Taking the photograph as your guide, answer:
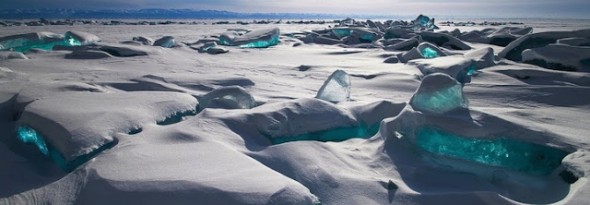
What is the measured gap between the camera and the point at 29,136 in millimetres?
1551

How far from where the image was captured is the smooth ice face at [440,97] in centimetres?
170

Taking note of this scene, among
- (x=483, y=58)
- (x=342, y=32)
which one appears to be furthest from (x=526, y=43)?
(x=342, y=32)

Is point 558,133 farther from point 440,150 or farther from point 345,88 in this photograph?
point 345,88

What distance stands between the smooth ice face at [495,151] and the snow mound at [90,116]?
→ 4.07 ft

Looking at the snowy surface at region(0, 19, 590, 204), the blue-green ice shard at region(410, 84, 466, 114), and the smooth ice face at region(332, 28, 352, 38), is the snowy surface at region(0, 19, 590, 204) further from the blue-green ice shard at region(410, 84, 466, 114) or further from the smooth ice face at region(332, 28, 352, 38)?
the smooth ice face at region(332, 28, 352, 38)

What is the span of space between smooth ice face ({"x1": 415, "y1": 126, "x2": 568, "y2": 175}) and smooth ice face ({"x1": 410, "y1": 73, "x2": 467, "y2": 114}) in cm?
17

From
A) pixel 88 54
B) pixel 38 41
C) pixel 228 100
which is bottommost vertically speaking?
pixel 228 100

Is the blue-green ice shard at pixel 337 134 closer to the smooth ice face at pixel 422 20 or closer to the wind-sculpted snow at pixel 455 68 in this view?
the wind-sculpted snow at pixel 455 68

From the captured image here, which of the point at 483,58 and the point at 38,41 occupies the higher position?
the point at 38,41

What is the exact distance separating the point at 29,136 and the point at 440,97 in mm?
1851

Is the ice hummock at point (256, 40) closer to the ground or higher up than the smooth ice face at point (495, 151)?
higher up

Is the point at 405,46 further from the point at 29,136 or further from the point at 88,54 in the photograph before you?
the point at 29,136

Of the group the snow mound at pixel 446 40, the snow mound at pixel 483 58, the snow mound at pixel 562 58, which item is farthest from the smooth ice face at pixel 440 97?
the snow mound at pixel 446 40

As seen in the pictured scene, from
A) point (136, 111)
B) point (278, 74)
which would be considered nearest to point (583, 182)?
point (136, 111)
